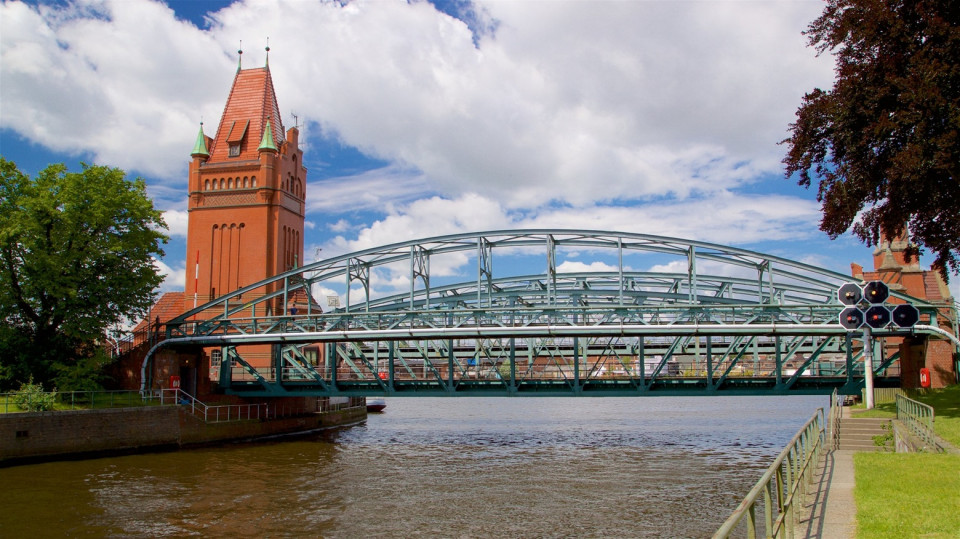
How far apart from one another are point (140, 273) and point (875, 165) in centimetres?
3790

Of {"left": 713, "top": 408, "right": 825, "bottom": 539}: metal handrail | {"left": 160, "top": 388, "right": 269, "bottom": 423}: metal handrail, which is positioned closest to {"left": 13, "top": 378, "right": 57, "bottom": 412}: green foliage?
{"left": 160, "top": 388, "right": 269, "bottom": 423}: metal handrail

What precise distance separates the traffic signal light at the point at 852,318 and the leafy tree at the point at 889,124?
389cm

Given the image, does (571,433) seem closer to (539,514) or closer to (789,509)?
(539,514)

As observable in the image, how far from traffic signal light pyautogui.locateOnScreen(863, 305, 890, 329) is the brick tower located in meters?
52.1

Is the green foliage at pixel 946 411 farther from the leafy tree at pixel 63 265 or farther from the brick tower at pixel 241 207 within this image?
the brick tower at pixel 241 207

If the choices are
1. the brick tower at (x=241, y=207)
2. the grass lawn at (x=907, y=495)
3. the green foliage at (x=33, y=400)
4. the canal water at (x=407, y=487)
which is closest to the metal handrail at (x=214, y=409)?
the canal water at (x=407, y=487)

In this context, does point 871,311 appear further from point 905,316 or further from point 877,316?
point 905,316

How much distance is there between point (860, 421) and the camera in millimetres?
23531

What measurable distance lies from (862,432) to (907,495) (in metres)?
11.7

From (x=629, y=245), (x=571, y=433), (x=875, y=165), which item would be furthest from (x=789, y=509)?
(x=571, y=433)

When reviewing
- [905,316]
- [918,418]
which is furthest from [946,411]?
[918,418]

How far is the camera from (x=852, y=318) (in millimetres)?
23719

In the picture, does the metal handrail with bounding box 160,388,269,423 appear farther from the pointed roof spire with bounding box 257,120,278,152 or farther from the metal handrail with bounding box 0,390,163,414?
the pointed roof spire with bounding box 257,120,278,152

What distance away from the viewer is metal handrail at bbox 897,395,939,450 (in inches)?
715
